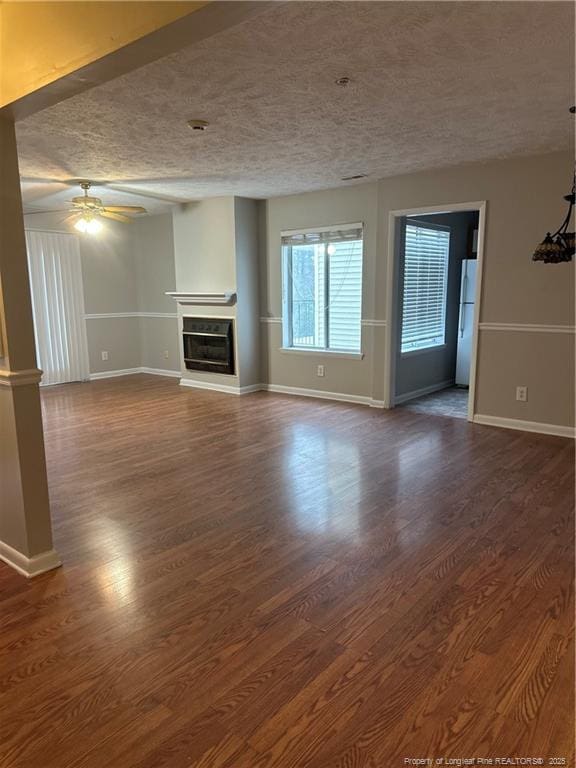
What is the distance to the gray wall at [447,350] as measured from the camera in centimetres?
608

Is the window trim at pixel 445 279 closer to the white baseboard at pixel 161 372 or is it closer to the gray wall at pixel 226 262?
the gray wall at pixel 226 262

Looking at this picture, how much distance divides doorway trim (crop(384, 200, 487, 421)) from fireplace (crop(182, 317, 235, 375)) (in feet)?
6.85

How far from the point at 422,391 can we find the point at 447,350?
0.84 meters

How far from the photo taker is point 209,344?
22.2 feet

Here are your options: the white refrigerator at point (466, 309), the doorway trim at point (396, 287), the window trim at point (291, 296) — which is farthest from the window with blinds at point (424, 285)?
the window trim at point (291, 296)

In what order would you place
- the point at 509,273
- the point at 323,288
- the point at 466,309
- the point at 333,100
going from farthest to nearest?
the point at 466,309, the point at 323,288, the point at 509,273, the point at 333,100

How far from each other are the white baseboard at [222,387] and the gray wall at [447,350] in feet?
6.42

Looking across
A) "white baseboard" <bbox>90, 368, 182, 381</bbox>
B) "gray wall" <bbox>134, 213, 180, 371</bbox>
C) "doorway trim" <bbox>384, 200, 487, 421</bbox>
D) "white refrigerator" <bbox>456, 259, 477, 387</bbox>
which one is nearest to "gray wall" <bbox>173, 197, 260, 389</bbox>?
"gray wall" <bbox>134, 213, 180, 371</bbox>

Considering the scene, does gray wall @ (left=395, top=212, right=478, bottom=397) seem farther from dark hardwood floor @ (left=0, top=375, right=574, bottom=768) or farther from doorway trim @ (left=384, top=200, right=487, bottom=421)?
dark hardwood floor @ (left=0, top=375, right=574, bottom=768)

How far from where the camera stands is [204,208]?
6.47 meters

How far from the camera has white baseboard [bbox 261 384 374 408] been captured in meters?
5.93

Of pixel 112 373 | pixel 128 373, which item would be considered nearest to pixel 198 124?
pixel 112 373

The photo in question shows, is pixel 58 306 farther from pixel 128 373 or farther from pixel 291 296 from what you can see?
pixel 291 296

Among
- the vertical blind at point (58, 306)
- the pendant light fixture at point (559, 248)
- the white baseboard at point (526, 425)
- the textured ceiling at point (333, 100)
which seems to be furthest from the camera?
the vertical blind at point (58, 306)
